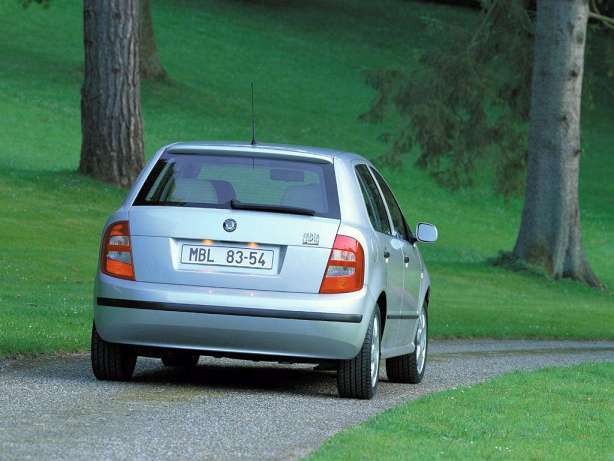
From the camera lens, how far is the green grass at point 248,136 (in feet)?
72.3

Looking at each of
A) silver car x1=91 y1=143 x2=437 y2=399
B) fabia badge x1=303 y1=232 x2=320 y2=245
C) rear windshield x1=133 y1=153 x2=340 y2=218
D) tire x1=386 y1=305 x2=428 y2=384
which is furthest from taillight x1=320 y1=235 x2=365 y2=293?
tire x1=386 y1=305 x2=428 y2=384

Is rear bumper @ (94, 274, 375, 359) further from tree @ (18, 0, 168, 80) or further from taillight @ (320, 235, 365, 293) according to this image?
tree @ (18, 0, 168, 80)

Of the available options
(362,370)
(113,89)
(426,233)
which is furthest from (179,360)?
(113,89)

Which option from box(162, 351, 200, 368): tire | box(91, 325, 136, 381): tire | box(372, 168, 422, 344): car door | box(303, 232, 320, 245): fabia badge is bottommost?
box(162, 351, 200, 368): tire

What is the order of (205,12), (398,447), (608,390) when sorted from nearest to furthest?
(398,447)
(608,390)
(205,12)

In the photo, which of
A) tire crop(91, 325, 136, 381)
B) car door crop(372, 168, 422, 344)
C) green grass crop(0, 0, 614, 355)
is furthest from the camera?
green grass crop(0, 0, 614, 355)

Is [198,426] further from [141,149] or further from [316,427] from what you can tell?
[141,149]

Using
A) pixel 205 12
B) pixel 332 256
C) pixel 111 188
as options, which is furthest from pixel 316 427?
pixel 205 12

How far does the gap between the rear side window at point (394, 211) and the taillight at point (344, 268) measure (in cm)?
189

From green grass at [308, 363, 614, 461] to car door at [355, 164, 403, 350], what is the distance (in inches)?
27.9

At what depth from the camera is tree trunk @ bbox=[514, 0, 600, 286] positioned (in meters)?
31.3

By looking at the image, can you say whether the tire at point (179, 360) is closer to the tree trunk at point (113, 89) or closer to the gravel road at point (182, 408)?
the gravel road at point (182, 408)

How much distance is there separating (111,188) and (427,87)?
28.8 feet

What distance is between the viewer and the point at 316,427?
9297 mm
